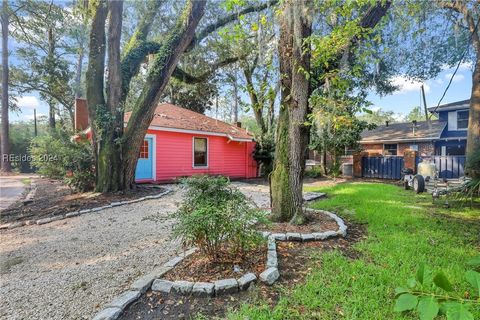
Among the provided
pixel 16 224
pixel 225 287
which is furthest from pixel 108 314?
pixel 16 224

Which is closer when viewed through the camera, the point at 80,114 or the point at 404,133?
the point at 80,114

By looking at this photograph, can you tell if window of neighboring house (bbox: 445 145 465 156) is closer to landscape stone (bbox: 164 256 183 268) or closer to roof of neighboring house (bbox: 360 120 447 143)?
roof of neighboring house (bbox: 360 120 447 143)

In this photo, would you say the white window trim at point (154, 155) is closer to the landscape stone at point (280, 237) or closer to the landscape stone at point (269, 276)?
the landscape stone at point (280, 237)

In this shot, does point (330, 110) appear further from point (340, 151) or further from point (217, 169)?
point (340, 151)

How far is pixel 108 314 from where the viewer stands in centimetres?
197

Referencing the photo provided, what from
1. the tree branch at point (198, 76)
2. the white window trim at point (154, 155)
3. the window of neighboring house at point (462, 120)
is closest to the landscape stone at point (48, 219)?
the white window trim at point (154, 155)

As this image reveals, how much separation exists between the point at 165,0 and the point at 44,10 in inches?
322

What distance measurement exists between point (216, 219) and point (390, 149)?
1835cm

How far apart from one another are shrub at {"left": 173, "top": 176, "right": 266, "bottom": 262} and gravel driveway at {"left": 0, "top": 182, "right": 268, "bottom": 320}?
372mm

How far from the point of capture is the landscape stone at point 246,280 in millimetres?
2256

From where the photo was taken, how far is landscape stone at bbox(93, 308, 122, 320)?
6.36 ft

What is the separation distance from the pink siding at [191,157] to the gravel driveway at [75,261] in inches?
206

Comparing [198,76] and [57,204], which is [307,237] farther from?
[198,76]

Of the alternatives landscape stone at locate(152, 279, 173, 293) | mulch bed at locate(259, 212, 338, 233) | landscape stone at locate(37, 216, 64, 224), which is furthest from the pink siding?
landscape stone at locate(152, 279, 173, 293)
